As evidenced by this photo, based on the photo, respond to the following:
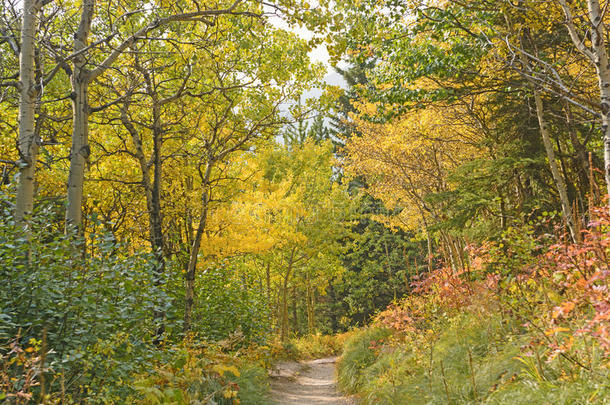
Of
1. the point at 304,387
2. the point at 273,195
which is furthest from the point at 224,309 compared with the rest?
the point at 273,195

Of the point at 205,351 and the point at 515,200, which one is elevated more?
the point at 515,200

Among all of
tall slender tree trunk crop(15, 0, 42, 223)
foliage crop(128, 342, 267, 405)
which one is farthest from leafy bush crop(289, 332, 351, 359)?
tall slender tree trunk crop(15, 0, 42, 223)

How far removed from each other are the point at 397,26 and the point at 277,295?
1528 centimetres

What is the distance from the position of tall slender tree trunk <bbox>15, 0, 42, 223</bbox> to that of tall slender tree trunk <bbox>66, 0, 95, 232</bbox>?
0.49 metres

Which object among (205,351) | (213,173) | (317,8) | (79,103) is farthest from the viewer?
(213,173)

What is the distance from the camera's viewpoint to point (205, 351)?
6.03 metres

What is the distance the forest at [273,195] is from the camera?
354 cm

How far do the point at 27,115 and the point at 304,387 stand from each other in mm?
7199

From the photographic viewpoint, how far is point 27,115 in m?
4.52

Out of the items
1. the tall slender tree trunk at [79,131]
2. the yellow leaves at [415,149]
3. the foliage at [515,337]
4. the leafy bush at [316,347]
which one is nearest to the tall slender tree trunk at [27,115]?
the tall slender tree trunk at [79,131]

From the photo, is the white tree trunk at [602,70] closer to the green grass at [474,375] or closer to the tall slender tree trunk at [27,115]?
the green grass at [474,375]

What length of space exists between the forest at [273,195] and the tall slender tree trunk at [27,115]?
2 cm

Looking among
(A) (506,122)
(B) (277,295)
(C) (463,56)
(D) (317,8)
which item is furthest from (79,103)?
(B) (277,295)

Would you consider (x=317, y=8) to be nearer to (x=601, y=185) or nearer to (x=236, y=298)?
(x=236, y=298)
